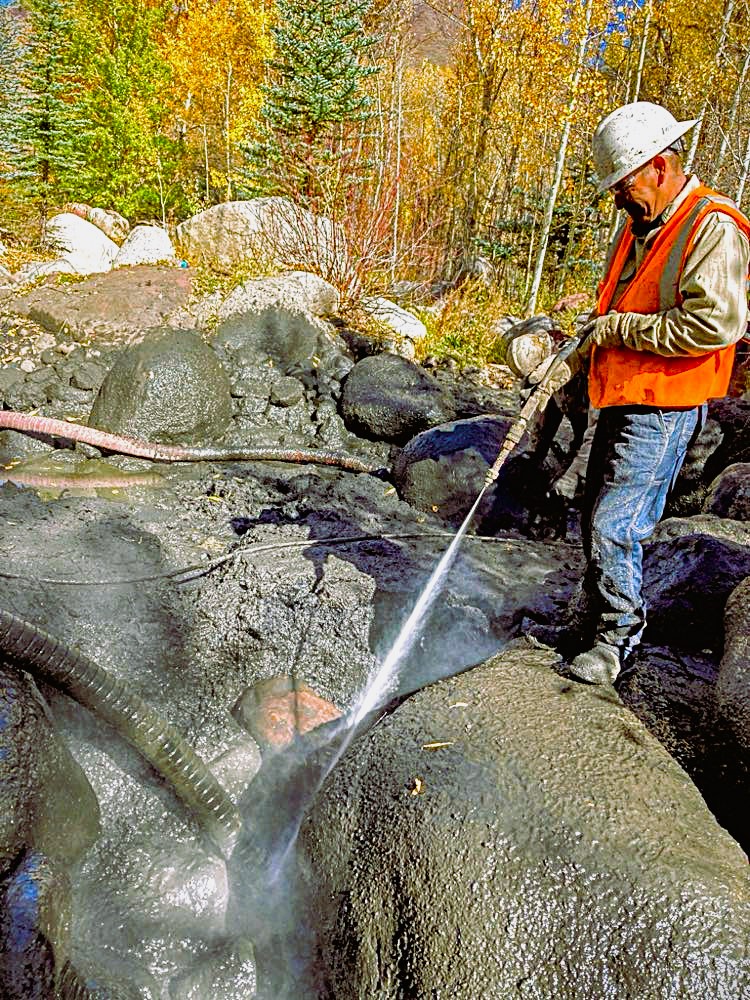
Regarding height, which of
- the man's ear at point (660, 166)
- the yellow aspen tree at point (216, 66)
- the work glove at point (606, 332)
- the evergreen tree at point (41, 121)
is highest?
the yellow aspen tree at point (216, 66)

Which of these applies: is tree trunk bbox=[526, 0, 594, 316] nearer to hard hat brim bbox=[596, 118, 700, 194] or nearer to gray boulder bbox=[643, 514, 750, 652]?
gray boulder bbox=[643, 514, 750, 652]

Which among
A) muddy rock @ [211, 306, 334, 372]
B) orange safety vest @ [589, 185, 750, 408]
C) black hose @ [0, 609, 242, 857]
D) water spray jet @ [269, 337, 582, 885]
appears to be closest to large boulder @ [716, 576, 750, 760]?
orange safety vest @ [589, 185, 750, 408]

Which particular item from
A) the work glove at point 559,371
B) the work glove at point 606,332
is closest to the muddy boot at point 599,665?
the work glove at point 559,371

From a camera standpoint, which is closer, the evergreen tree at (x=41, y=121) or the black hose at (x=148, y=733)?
the black hose at (x=148, y=733)

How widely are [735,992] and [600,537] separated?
5.34 feet

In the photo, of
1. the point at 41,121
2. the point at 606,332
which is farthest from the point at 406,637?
the point at 41,121

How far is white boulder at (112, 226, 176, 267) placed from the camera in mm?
11086

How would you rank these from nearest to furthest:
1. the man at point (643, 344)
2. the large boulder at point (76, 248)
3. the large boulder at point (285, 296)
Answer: the man at point (643, 344) < the large boulder at point (285, 296) < the large boulder at point (76, 248)

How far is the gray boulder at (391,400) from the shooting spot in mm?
7789

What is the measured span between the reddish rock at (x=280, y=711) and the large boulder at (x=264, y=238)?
8.11 metres

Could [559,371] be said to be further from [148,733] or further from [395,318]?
[395,318]

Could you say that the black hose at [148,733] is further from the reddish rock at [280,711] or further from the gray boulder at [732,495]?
the gray boulder at [732,495]

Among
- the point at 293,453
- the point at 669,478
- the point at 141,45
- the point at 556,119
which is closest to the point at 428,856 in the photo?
the point at 669,478

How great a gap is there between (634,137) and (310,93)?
12694 millimetres
